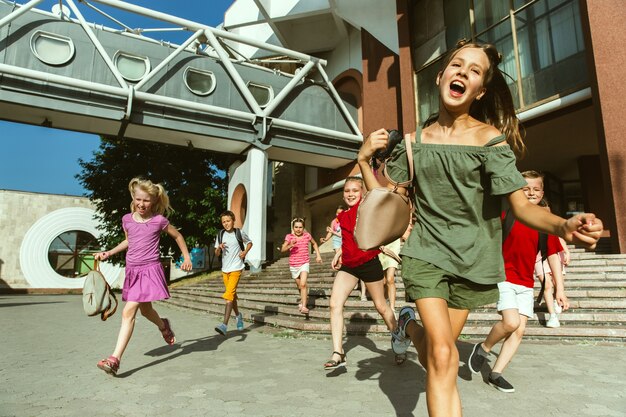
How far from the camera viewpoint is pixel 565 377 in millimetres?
3693

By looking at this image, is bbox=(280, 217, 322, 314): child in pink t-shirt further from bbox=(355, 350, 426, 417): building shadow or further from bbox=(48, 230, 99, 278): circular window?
bbox=(48, 230, 99, 278): circular window

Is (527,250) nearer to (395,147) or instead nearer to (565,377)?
(565,377)

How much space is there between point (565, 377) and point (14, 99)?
1493 cm

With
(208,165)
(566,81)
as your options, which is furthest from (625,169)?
(208,165)

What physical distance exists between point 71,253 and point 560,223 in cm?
3426

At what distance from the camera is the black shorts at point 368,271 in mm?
4316

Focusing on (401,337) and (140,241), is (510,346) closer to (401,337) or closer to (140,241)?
(401,337)

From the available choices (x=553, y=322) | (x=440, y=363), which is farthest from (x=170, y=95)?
(x=440, y=363)

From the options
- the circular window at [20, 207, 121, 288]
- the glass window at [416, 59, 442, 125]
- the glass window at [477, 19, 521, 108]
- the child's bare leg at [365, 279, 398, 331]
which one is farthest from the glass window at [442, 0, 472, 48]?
the circular window at [20, 207, 121, 288]

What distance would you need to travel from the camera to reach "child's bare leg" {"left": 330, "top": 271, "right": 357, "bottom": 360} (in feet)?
13.2

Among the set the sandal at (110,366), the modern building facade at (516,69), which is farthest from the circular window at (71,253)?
the sandal at (110,366)

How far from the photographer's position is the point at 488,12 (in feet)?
42.0

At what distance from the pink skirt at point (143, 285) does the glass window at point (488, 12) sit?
12500 mm

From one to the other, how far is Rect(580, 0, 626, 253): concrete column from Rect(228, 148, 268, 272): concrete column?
33.8 feet
